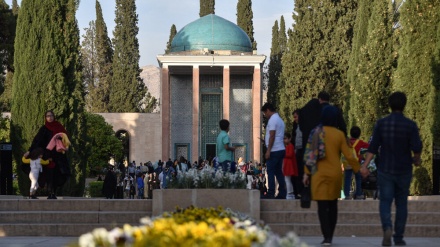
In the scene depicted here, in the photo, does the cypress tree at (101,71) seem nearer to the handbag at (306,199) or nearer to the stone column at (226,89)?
the stone column at (226,89)

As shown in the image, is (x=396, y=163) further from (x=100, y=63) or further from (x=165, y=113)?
(x=100, y=63)

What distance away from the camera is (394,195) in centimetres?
1093

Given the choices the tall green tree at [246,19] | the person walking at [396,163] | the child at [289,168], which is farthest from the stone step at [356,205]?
the tall green tree at [246,19]

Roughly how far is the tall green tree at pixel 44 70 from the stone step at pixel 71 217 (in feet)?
31.2

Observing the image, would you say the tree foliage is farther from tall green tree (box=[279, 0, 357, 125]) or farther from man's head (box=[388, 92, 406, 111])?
→ man's head (box=[388, 92, 406, 111])

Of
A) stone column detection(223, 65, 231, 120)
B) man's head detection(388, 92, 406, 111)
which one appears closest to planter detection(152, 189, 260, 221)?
man's head detection(388, 92, 406, 111)

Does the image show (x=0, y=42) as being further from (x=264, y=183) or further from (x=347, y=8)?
(x=347, y=8)

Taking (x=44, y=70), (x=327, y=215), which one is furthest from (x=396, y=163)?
(x=44, y=70)

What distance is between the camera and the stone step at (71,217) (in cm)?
1414

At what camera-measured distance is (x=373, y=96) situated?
28062 millimetres

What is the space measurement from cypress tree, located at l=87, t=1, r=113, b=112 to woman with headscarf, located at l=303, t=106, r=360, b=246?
58833 millimetres

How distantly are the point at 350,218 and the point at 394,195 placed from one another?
3248 millimetres

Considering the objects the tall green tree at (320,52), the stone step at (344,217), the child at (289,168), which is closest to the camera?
the stone step at (344,217)

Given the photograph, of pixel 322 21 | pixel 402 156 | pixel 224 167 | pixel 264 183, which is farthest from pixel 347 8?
pixel 402 156
